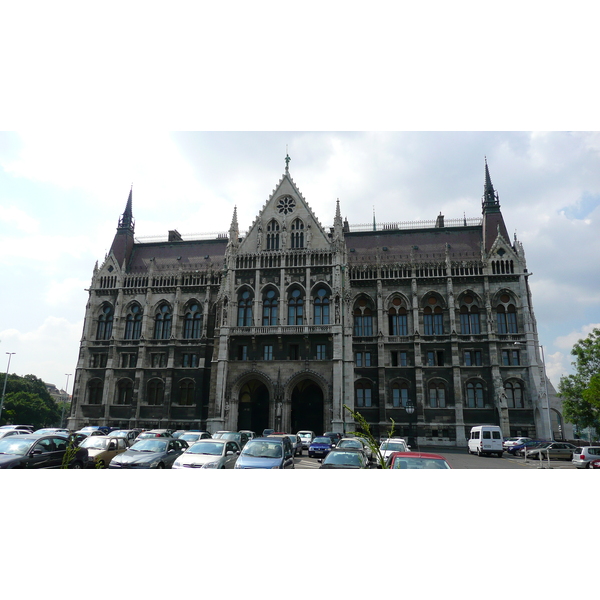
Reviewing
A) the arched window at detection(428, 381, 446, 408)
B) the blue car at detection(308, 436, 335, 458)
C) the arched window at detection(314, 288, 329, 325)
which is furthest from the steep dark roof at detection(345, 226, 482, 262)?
the blue car at detection(308, 436, 335, 458)

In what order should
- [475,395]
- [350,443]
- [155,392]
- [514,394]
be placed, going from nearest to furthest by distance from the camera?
[350,443], [514,394], [475,395], [155,392]

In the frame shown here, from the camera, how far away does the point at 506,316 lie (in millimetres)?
43938

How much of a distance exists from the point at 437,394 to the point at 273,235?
22.7 m

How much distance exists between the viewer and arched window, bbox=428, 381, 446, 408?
42.4 m

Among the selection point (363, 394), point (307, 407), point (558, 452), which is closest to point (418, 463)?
point (558, 452)

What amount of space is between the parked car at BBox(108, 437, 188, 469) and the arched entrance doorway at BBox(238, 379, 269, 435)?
22561 mm

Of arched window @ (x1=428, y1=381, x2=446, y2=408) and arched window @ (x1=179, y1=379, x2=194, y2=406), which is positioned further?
arched window @ (x1=179, y1=379, x2=194, y2=406)

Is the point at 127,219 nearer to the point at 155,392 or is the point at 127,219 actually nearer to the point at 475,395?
the point at 155,392

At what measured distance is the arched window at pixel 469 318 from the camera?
4416 cm

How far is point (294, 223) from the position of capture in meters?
45.3

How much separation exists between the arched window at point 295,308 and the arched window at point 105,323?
72.7 feet

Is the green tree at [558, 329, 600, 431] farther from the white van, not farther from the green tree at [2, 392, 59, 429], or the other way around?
the green tree at [2, 392, 59, 429]

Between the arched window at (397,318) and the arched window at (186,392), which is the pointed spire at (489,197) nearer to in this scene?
the arched window at (397,318)

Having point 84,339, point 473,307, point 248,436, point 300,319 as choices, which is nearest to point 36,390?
point 84,339
